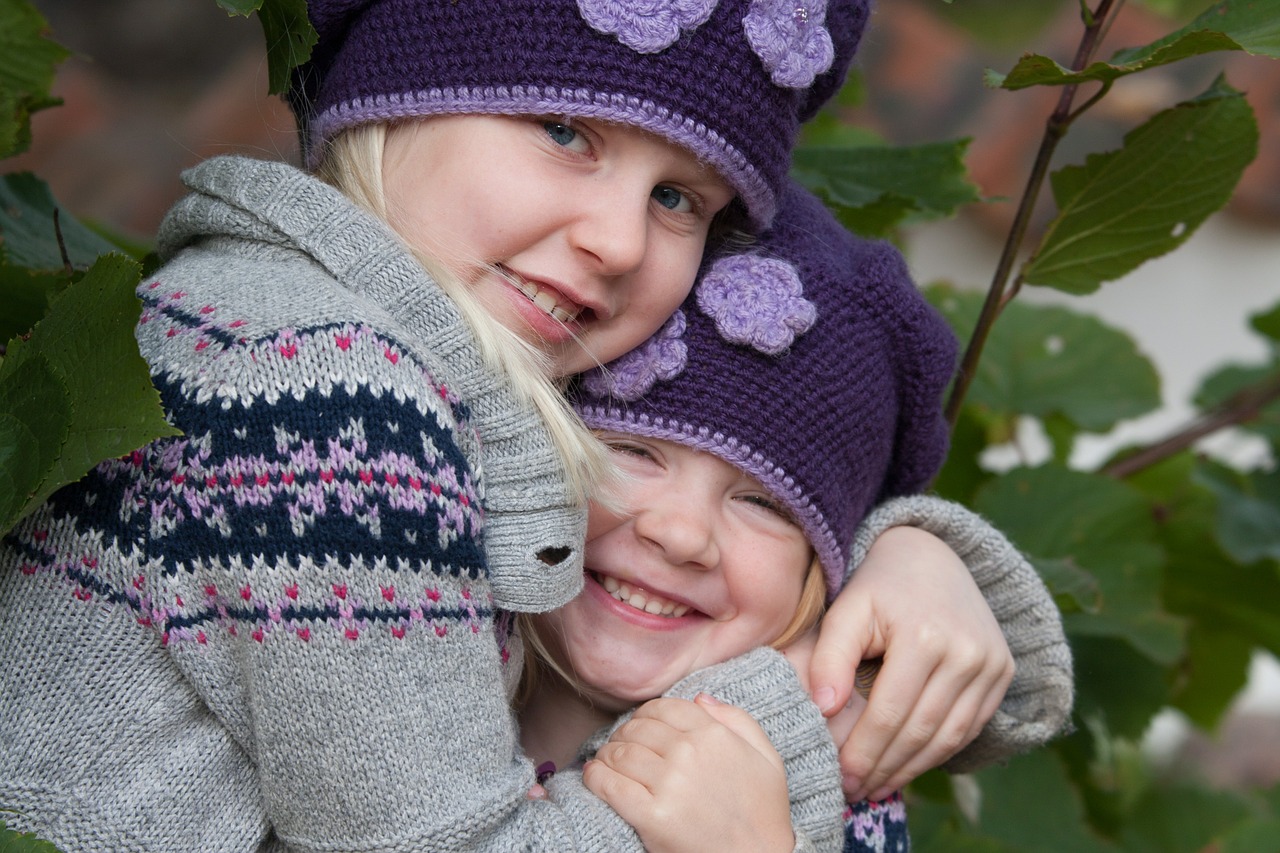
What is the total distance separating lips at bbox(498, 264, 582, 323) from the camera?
109 cm

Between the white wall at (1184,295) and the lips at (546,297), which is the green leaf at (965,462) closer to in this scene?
the lips at (546,297)

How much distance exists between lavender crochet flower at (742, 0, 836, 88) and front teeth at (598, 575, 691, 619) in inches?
18.6

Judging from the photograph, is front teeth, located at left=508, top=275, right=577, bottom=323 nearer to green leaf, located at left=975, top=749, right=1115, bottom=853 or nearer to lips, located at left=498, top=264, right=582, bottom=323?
lips, located at left=498, top=264, right=582, bottom=323

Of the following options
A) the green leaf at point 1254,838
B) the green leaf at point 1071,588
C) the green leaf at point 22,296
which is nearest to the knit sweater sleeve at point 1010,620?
the green leaf at point 1071,588

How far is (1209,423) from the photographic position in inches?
79.4

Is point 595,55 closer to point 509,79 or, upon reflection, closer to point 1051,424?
point 509,79

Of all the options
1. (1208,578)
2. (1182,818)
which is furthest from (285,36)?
(1182,818)

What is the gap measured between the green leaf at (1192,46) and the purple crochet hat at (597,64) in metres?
0.20

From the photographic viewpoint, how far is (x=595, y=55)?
1064 millimetres

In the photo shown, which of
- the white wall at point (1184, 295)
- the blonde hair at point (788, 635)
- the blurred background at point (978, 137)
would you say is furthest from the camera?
the white wall at point (1184, 295)

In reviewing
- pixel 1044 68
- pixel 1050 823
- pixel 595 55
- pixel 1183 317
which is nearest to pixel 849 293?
pixel 1044 68

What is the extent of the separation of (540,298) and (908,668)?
49 cm

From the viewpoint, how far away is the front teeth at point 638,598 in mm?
1251

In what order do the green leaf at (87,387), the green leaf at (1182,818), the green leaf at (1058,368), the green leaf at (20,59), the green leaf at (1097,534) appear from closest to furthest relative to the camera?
the green leaf at (87,387), the green leaf at (20,59), the green leaf at (1097,534), the green leaf at (1058,368), the green leaf at (1182,818)
